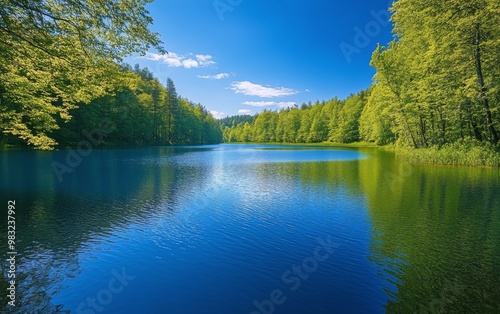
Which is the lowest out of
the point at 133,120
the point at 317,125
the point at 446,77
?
the point at 133,120

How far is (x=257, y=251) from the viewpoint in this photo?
394 inches

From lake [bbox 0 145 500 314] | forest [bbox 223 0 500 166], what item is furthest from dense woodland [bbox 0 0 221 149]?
Answer: forest [bbox 223 0 500 166]

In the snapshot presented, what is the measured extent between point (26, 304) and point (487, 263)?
12493mm

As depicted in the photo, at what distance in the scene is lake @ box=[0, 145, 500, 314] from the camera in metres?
6.98

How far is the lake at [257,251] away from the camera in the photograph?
698 centimetres

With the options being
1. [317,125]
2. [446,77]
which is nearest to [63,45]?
[446,77]

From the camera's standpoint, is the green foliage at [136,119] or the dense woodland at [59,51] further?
the green foliage at [136,119]

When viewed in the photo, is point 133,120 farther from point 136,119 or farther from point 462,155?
point 462,155

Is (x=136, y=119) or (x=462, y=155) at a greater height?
(x=136, y=119)

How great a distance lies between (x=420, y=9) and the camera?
26547 millimetres

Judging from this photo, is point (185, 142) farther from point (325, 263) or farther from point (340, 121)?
point (325, 263)

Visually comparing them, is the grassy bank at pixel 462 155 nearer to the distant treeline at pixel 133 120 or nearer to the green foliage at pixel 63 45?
the green foliage at pixel 63 45

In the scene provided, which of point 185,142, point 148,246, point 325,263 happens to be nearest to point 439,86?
point 325,263

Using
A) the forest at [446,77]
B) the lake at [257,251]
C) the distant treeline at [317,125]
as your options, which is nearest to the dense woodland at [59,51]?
the lake at [257,251]
